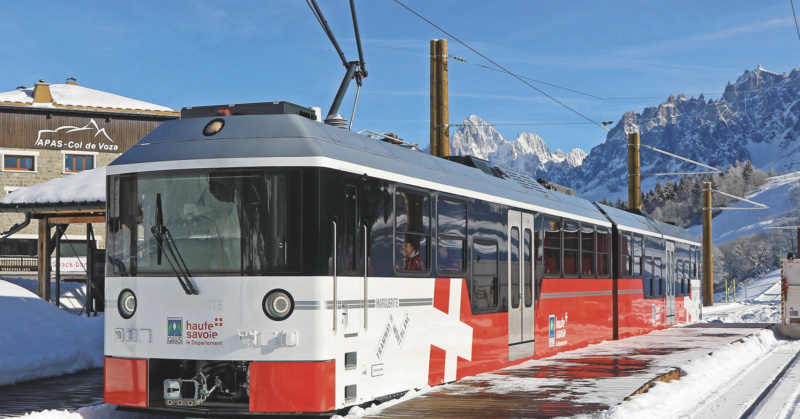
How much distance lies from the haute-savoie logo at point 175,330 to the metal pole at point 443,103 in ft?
38.4

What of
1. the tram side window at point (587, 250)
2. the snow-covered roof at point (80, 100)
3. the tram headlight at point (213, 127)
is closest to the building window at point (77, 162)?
the snow-covered roof at point (80, 100)

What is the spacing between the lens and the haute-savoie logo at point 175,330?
8492 millimetres

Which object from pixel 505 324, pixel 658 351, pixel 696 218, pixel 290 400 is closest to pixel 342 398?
pixel 290 400

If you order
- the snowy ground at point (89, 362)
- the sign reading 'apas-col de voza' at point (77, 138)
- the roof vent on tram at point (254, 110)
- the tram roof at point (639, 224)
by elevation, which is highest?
the sign reading 'apas-col de voza' at point (77, 138)

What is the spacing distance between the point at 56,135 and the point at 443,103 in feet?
131

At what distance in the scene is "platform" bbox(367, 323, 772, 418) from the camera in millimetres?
8914

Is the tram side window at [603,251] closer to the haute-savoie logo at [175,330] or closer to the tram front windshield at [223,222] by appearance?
the tram front windshield at [223,222]

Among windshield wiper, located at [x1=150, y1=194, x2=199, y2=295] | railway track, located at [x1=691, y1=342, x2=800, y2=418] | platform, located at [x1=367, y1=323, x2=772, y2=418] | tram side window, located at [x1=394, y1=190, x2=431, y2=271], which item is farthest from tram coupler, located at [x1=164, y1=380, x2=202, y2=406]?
railway track, located at [x1=691, y1=342, x2=800, y2=418]

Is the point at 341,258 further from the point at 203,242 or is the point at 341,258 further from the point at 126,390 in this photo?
the point at 126,390

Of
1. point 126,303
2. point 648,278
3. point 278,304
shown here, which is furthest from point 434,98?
point 278,304

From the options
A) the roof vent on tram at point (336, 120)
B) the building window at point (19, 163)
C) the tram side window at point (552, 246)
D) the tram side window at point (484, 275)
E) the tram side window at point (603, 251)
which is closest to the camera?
the roof vent on tram at point (336, 120)

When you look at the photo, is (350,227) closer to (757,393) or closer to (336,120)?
(336,120)

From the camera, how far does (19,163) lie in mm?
53875

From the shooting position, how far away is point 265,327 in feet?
27.2
